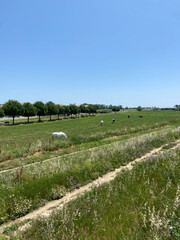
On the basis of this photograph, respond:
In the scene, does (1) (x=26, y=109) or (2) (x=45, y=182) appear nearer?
(2) (x=45, y=182)

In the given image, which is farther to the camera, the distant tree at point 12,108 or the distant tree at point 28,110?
the distant tree at point 28,110

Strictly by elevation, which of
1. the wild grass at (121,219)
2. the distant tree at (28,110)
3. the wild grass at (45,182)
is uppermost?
the distant tree at (28,110)

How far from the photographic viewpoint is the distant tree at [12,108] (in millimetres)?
57344

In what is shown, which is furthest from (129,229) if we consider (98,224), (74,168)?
(74,168)

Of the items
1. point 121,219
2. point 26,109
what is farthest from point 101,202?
point 26,109

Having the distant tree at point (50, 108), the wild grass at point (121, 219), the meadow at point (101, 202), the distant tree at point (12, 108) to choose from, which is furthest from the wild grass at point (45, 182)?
the distant tree at point (50, 108)

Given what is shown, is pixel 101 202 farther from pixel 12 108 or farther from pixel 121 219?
pixel 12 108

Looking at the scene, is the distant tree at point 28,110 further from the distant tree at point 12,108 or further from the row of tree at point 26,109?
the distant tree at point 12,108

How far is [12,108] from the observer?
189 ft

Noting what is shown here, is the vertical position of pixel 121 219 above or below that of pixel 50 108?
below

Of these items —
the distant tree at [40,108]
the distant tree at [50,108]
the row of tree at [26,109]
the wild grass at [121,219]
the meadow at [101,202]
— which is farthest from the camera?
the distant tree at [50,108]

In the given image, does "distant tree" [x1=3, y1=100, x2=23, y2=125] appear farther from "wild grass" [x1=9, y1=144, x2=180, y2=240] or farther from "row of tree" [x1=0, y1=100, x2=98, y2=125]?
"wild grass" [x1=9, y1=144, x2=180, y2=240]

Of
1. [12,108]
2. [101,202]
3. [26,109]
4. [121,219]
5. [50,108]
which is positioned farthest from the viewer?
[50,108]

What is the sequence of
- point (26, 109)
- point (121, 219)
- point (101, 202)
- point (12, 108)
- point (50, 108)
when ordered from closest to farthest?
point (121, 219) < point (101, 202) < point (12, 108) < point (26, 109) < point (50, 108)
